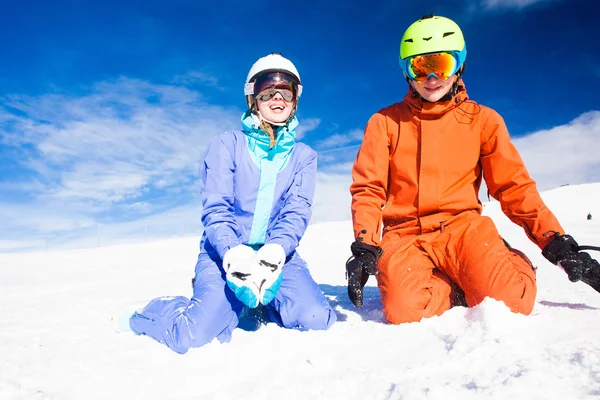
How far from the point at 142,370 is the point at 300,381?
2.68ft

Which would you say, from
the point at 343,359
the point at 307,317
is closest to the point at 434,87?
the point at 307,317

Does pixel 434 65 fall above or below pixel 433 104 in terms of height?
above

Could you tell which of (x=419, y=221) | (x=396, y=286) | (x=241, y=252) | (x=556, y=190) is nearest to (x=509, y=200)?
(x=419, y=221)

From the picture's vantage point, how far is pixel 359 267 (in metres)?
2.70

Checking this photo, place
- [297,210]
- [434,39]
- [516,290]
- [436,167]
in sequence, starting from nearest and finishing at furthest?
1. [516,290]
2. [434,39]
3. [436,167]
4. [297,210]

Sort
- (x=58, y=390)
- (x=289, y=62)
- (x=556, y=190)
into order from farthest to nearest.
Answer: (x=556, y=190) < (x=289, y=62) < (x=58, y=390)

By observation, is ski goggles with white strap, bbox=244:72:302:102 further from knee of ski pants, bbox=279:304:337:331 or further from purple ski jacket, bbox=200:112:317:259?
knee of ski pants, bbox=279:304:337:331

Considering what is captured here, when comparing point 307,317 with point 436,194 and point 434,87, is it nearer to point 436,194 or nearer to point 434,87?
point 436,194

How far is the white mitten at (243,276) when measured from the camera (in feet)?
8.13

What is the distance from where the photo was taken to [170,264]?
344 inches

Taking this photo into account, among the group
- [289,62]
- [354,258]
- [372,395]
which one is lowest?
[372,395]

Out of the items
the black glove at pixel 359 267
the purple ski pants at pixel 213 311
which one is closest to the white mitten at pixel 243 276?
the purple ski pants at pixel 213 311

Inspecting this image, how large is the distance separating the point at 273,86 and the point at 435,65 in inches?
47.3

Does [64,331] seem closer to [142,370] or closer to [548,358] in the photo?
[142,370]
